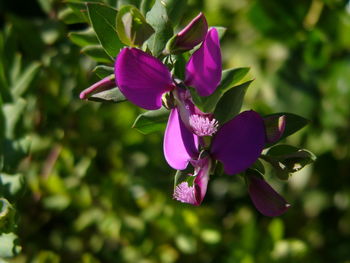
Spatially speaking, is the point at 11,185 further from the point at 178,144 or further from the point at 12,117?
the point at 178,144

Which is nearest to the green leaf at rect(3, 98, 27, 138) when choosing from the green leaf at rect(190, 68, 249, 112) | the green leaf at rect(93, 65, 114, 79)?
the green leaf at rect(93, 65, 114, 79)

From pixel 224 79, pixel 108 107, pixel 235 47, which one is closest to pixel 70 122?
pixel 108 107

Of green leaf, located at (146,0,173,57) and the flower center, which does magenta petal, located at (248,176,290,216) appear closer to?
the flower center

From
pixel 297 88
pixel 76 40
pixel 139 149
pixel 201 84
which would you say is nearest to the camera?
pixel 201 84

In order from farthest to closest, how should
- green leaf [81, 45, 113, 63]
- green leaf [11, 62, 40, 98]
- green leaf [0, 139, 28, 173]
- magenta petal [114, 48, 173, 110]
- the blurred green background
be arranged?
the blurred green background, green leaf [11, 62, 40, 98], green leaf [0, 139, 28, 173], green leaf [81, 45, 113, 63], magenta petal [114, 48, 173, 110]

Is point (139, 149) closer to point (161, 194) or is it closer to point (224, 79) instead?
point (161, 194)

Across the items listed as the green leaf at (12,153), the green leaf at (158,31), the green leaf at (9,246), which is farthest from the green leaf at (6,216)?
the green leaf at (158,31)

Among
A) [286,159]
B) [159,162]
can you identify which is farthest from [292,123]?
[159,162]
